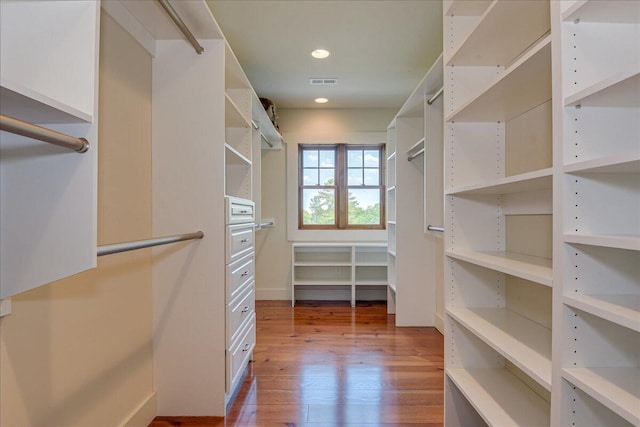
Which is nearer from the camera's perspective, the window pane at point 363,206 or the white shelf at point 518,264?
the white shelf at point 518,264

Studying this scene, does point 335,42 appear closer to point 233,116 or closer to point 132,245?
point 233,116

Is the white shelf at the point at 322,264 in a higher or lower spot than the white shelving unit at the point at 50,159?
lower

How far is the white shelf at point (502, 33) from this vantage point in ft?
3.96

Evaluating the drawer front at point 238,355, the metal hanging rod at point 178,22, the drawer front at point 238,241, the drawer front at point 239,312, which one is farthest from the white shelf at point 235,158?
the drawer front at point 238,355

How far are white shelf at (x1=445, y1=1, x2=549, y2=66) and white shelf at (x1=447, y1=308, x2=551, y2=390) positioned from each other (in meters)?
1.16

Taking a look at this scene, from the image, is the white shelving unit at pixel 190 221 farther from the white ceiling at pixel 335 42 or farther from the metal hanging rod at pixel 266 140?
the metal hanging rod at pixel 266 140

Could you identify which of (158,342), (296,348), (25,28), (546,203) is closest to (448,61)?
(546,203)

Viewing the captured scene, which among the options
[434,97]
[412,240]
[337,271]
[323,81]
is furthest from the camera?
[337,271]

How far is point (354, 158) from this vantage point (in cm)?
450

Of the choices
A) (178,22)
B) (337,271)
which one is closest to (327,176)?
(337,271)

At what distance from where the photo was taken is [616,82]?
2.42 feet

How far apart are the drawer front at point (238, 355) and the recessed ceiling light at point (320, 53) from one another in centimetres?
217

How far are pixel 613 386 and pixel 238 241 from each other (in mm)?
1704

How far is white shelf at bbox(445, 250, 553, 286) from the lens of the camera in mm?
1043
